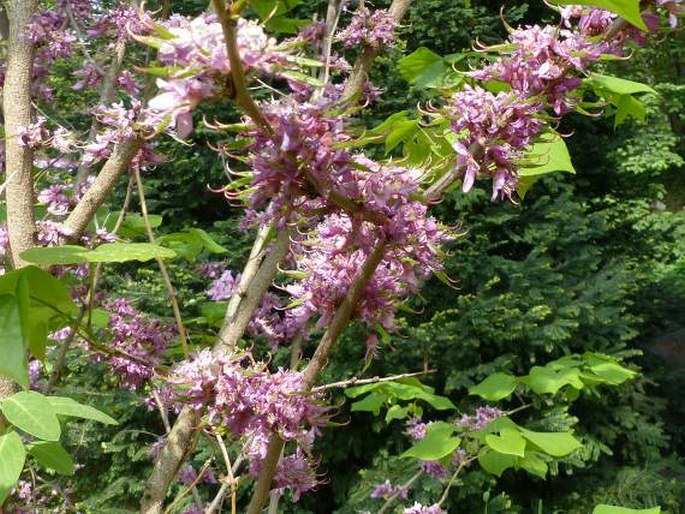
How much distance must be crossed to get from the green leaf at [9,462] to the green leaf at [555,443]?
1.22 meters

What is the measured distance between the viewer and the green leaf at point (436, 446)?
1.83 metres

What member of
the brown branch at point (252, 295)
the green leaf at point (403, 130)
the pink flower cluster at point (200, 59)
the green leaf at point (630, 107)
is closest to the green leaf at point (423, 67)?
the green leaf at point (403, 130)

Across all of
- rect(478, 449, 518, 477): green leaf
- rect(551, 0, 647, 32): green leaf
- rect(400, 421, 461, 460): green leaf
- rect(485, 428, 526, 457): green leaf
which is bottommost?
rect(478, 449, 518, 477): green leaf

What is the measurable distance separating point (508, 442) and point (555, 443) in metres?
0.12

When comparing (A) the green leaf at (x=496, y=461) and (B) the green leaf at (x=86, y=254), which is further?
(A) the green leaf at (x=496, y=461)

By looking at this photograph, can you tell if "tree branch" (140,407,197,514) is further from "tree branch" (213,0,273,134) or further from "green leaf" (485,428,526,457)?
"tree branch" (213,0,273,134)

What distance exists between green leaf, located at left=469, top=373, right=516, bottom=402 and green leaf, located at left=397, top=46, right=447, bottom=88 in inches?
36.7

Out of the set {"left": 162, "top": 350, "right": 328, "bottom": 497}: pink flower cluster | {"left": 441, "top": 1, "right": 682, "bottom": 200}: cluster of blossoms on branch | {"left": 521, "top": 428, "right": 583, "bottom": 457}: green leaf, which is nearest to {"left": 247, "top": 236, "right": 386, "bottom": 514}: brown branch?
{"left": 162, "top": 350, "right": 328, "bottom": 497}: pink flower cluster

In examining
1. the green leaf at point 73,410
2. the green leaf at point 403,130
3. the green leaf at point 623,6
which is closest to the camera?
the green leaf at point 623,6

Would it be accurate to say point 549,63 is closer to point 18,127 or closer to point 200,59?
point 200,59

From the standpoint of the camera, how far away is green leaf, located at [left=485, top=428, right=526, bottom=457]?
1703 mm

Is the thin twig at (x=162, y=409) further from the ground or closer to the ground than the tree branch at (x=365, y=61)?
closer to the ground

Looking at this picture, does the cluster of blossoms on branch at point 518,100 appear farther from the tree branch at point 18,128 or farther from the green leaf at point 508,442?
the tree branch at point 18,128

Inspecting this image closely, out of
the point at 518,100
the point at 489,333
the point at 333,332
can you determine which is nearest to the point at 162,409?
the point at 333,332
